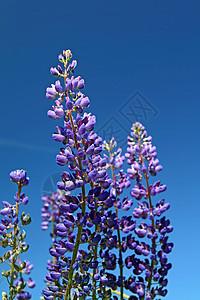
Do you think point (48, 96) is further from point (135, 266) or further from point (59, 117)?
point (135, 266)

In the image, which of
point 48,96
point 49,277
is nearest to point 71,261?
point 49,277

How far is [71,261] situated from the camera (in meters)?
2.39

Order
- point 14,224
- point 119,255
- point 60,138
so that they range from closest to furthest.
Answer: point 60,138
point 14,224
point 119,255

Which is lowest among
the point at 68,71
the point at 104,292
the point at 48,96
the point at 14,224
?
the point at 104,292

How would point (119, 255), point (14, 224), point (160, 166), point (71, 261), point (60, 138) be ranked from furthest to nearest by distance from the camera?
point (160, 166)
point (119, 255)
point (14, 224)
point (60, 138)
point (71, 261)

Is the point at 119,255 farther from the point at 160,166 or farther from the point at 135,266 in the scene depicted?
the point at 160,166

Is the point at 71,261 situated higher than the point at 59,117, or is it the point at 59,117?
the point at 59,117

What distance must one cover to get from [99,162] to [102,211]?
1.30 feet

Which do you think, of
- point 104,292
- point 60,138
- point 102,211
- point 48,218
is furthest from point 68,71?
point 48,218

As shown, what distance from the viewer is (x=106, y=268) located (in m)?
2.86

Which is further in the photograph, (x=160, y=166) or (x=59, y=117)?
(x=160, y=166)

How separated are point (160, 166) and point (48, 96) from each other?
153cm

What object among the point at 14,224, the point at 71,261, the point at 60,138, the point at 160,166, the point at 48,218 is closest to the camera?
the point at 71,261

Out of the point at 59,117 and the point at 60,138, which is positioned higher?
the point at 59,117
